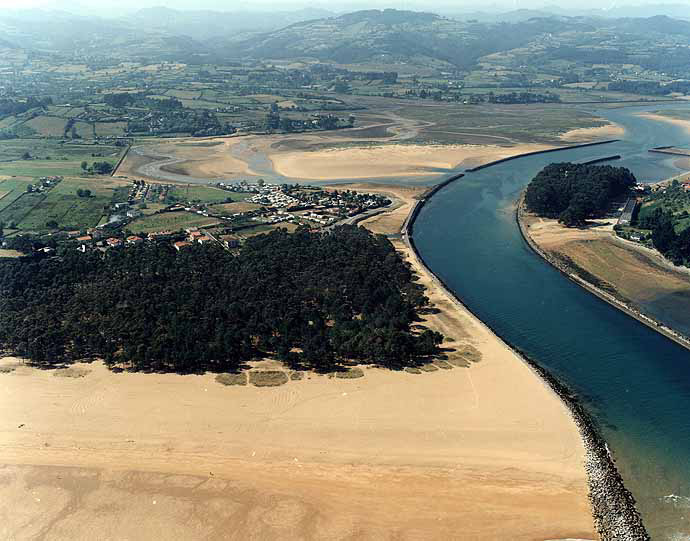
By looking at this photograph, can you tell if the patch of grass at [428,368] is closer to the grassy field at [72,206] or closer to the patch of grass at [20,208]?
the grassy field at [72,206]

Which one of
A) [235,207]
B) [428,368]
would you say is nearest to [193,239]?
[235,207]

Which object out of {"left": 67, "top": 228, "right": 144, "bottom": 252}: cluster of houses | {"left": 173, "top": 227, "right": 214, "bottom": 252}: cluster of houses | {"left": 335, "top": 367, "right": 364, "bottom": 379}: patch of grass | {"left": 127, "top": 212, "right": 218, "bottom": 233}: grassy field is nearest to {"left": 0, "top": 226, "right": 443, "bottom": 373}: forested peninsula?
{"left": 335, "top": 367, "right": 364, "bottom": 379}: patch of grass

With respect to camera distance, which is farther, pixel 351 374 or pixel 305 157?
pixel 305 157

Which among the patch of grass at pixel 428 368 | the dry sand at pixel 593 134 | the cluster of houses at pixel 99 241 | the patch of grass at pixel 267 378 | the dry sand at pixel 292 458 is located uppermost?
the dry sand at pixel 593 134

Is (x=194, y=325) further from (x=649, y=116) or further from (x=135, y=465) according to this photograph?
(x=649, y=116)

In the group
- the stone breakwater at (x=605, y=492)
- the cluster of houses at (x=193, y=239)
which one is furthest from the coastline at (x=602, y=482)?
the cluster of houses at (x=193, y=239)

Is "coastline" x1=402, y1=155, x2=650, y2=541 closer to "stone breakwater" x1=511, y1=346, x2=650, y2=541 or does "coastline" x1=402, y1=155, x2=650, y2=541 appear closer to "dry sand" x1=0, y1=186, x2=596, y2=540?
"stone breakwater" x1=511, y1=346, x2=650, y2=541

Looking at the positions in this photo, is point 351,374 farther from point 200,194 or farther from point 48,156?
point 48,156
